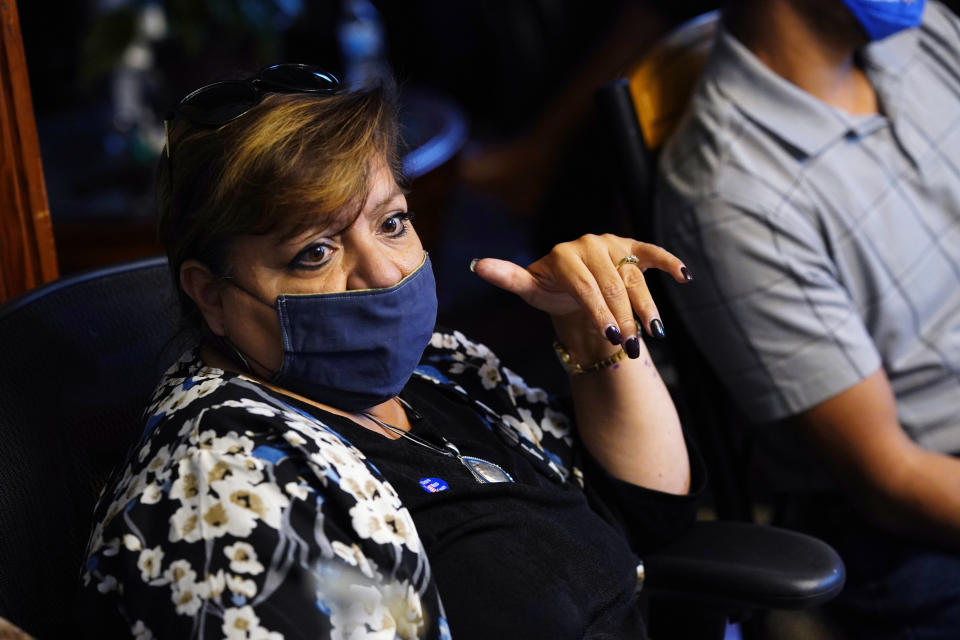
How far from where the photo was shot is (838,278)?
5.03ft

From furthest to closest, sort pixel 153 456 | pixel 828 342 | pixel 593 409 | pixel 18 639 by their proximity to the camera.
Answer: pixel 828 342, pixel 593 409, pixel 153 456, pixel 18 639

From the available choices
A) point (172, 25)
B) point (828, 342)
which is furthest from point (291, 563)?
point (172, 25)

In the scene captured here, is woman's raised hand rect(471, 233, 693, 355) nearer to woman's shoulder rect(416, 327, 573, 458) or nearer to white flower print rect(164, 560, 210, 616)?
woman's shoulder rect(416, 327, 573, 458)

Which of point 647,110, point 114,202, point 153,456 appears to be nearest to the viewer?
point 153,456

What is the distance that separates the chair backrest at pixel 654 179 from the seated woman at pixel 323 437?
375mm

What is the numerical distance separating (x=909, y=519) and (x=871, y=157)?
529 millimetres

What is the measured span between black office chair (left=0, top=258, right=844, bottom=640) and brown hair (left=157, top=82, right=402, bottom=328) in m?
0.18

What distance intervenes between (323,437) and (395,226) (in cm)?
23

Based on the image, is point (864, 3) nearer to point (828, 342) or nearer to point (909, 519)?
point (828, 342)

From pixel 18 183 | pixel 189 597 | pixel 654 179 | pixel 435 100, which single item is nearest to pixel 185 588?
pixel 189 597

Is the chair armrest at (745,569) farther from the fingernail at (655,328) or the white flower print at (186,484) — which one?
the white flower print at (186,484)

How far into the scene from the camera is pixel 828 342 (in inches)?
57.2

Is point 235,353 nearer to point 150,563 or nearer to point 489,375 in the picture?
point 150,563

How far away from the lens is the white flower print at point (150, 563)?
87 centimetres
